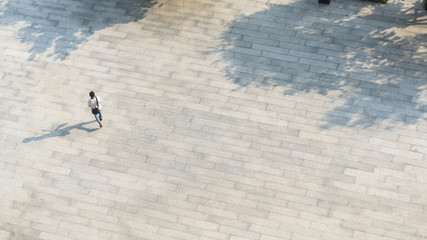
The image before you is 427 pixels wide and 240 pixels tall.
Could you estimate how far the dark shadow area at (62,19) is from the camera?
16125 mm

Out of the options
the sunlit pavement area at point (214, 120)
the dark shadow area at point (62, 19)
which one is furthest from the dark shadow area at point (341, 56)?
the dark shadow area at point (62, 19)

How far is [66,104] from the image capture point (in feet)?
49.4

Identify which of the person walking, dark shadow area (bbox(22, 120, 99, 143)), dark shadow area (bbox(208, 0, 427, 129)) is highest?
dark shadow area (bbox(208, 0, 427, 129))

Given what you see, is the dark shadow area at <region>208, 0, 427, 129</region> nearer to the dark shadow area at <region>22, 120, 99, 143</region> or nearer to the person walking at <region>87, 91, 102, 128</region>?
the person walking at <region>87, 91, 102, 128</region>

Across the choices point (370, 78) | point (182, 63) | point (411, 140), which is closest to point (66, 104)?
point (182, 63)

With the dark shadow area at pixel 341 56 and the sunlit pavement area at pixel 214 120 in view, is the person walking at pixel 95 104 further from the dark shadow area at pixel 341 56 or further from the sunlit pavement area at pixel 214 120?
the dark shadow area at pixel 341 56

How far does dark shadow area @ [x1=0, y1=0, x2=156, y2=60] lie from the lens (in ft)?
52.9

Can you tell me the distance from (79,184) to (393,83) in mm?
10916

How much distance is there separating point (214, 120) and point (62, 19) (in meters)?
7.26

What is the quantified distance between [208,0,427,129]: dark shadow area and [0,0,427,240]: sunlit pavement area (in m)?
0.05

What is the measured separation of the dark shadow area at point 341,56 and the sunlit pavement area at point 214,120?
0.05 meters

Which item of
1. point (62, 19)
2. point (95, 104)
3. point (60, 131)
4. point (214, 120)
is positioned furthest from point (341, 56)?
point (62, 19)

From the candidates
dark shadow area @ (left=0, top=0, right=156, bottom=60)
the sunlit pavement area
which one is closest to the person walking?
the sunlit pavement area

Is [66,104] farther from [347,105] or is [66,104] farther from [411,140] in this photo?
[411,140]
